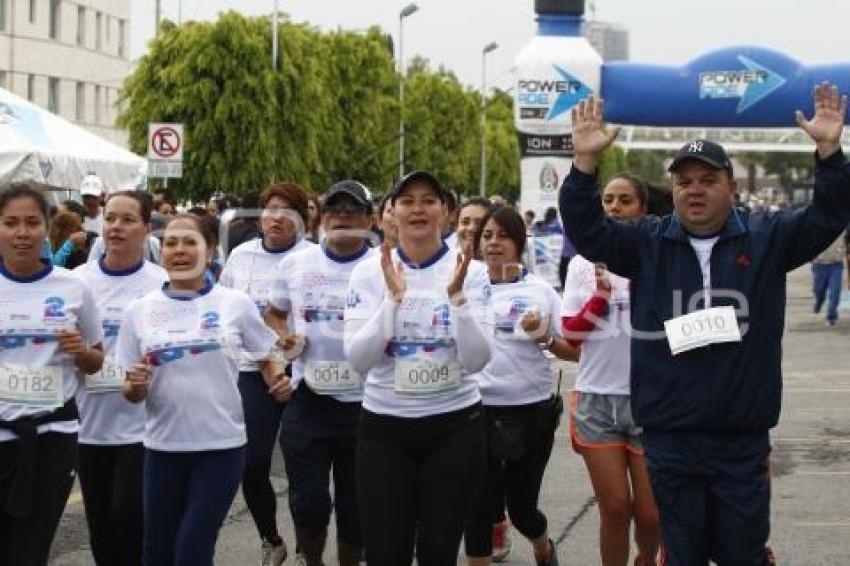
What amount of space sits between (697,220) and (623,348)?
1784mm

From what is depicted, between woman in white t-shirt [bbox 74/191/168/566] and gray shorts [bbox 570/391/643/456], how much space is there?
1959mm

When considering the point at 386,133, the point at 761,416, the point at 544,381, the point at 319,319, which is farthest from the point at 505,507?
the point at 386,133

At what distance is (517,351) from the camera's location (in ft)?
26.4

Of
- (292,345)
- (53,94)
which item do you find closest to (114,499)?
(292,345)

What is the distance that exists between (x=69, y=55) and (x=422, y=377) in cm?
6526

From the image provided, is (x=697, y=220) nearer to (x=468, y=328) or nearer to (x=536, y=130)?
(x=468, y=328)

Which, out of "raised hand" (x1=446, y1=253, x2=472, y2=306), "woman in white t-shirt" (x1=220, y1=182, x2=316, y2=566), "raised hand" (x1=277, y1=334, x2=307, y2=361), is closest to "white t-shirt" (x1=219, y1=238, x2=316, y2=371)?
"woman in white t-shirt" (x1=220, y1=182, x2=316, y2=566)

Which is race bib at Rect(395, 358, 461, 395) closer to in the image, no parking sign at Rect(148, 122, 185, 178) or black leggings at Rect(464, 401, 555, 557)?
black leggings at Rect(464, 401, 555, 557)

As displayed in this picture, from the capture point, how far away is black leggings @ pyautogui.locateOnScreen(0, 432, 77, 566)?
21.1 ft

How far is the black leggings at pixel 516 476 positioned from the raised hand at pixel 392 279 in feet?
5.57

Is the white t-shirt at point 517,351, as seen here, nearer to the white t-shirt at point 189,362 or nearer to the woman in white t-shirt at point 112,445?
the white t-shirt at point 189,362

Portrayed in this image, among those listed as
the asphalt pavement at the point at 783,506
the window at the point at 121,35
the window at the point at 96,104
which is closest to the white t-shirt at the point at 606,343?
the asphalt pavement at the point at 783,506

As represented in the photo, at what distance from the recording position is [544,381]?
8102mm

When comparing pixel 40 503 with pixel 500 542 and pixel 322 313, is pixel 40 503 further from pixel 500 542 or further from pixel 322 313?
pixel 500 542
